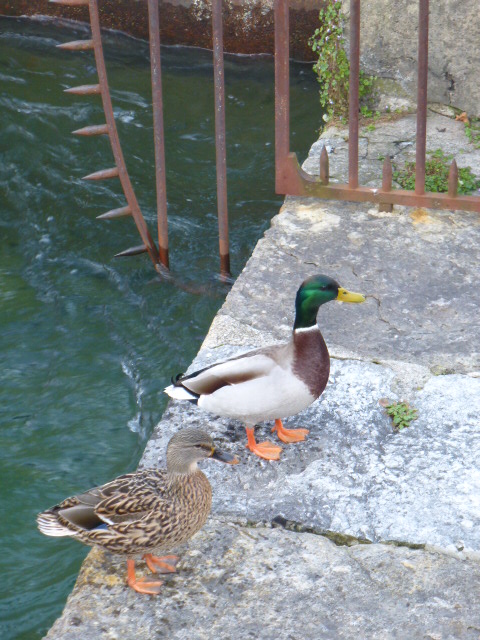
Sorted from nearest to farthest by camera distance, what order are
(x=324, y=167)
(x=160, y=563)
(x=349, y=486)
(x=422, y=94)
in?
1. (x=160, y=563)
2. (x=349, y=486)
3. (x=422, y=94)
4. (x=324, y=167)

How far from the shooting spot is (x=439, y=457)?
3.39 metres

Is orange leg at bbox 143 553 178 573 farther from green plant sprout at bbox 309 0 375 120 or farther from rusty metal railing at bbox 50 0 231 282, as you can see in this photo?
green plant sprout at bbox 309 0 375 120

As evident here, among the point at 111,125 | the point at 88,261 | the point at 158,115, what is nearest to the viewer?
the point at 158,115

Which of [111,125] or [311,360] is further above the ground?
[111,125]

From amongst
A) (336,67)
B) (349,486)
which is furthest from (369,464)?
(336,67)

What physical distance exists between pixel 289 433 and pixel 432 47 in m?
3.16

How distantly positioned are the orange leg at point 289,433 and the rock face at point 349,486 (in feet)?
0.12

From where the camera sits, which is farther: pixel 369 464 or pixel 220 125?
pixel 220 125

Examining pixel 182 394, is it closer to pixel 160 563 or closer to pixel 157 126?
pixel 160 563

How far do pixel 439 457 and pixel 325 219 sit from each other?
1.85 metres

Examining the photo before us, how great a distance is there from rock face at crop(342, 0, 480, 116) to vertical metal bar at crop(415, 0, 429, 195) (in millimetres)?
1118

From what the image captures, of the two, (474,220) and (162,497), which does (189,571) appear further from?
(474,220)

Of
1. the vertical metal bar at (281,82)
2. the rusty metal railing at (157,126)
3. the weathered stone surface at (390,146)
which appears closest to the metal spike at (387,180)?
the weathered stone surface at (390,146)

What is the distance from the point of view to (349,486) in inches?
129
